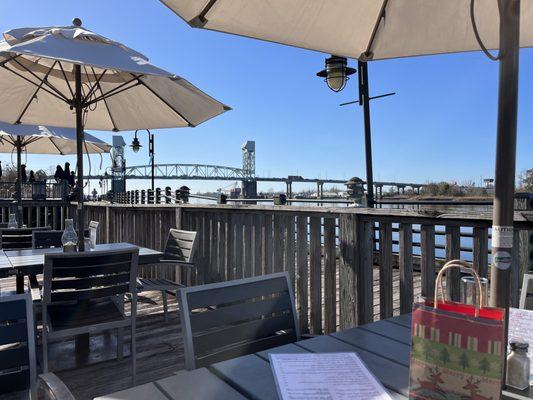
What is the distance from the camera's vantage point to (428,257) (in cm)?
226

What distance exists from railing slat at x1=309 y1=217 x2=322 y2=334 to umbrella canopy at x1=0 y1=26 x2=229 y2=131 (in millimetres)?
1466

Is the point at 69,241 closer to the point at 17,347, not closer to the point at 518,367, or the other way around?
the point at 17,347

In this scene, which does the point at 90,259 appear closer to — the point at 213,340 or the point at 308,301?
the point at 213,340

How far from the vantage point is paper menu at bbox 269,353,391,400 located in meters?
0.96

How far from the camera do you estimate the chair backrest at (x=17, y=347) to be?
1.41 metres

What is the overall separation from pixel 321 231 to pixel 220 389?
6.89 ft

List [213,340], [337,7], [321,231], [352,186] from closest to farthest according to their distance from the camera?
[213,340], [337,7], [321,231], [352,186]

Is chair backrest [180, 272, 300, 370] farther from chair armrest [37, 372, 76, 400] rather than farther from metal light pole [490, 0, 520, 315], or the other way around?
metal light pole [490, 0, 520, 315]

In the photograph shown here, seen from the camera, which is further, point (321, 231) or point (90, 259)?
point (321, 231)

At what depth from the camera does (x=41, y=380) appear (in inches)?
40.7

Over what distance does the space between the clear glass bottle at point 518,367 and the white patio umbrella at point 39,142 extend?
16.6ft

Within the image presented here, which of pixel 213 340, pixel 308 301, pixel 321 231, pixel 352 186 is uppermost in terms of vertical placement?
pixel 352 186

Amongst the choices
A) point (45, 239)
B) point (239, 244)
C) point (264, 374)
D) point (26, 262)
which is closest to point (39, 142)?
point (45, 239)

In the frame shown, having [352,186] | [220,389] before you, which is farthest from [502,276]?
[352,186]
